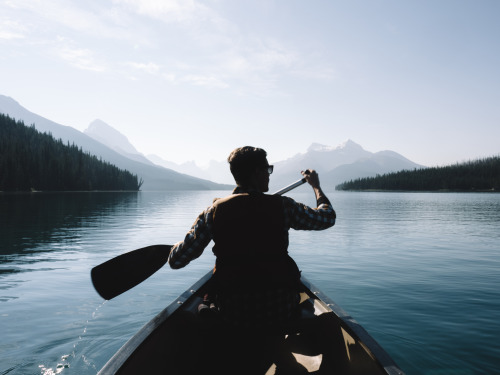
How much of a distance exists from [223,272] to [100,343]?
5305 mm

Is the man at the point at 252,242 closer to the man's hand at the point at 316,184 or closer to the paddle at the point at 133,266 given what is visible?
the man's hand at the point at 316,184

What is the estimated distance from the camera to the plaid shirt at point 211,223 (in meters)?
3.69

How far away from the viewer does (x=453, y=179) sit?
170 meters

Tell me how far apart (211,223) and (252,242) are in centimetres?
48

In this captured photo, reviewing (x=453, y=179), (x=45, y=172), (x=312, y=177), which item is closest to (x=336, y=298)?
(x=312, y=177)

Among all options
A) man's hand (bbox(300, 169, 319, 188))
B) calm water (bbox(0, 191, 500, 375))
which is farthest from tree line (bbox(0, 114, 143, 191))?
man's hand (bbox(300, 169, 319, 188))

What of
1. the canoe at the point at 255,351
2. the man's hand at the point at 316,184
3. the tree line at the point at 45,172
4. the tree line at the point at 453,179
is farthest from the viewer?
the tree line at the point at 453,179

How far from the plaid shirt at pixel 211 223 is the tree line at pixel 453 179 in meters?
189

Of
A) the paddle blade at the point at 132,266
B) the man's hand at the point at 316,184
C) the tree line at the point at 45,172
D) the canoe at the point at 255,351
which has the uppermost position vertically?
the tree line at the point at 45,172

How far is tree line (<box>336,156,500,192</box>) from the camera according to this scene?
537ft

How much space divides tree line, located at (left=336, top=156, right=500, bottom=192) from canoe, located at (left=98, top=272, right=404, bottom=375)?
18849 centimetres

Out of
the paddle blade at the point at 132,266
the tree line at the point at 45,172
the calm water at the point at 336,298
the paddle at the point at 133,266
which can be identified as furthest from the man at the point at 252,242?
the tree line at the point at 45,172

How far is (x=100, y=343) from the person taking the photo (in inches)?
292

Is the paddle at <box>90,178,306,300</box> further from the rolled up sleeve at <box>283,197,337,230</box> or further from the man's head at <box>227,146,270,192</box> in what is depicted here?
the man's head at <box>227,146,270,192</box>
